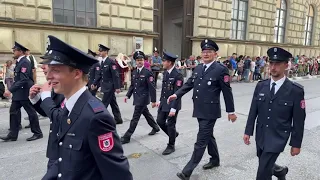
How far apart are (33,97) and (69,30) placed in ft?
34.0

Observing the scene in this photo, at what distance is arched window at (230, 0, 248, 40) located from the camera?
65.7ft

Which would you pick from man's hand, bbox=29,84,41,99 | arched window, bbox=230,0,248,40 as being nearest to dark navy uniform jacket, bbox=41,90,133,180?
man's hand, bbox=29,84,41,99

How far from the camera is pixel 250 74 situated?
18.1 m

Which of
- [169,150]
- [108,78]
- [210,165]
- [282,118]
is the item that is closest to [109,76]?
[108,78]

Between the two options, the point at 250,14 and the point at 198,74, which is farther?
the point at 250,14

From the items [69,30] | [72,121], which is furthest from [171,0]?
[72,121]

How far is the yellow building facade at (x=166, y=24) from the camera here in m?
11.0

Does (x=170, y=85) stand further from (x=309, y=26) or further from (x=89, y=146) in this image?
(x=309, y=26)

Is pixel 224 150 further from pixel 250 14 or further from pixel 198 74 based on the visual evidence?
pixel 250 14

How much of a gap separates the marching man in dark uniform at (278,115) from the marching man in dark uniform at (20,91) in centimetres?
442

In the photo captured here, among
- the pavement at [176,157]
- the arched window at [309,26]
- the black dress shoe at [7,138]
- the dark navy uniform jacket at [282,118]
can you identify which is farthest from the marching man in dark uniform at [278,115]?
the arched window at [309,26]

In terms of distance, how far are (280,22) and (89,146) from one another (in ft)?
83.6

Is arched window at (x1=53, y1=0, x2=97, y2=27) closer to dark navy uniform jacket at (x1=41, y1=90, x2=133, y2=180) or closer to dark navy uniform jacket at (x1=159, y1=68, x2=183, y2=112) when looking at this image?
dark navy uniform jacket at (x1=159, y1=68, x2=183, y2=112)

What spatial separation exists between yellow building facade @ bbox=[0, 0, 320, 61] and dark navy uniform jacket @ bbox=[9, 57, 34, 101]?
6121mm
